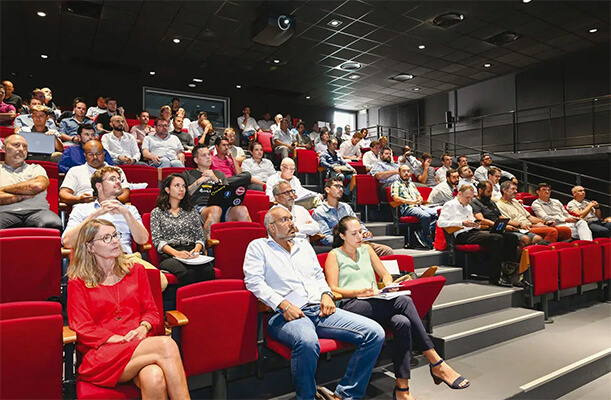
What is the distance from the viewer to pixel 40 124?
4062mm

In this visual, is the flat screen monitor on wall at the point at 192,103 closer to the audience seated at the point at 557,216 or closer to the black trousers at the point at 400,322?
the audience seated at the point at 557,216

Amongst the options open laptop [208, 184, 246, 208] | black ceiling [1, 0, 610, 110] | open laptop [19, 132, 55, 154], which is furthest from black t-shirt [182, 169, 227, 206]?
black ceiling [1, 0, 610, 110]

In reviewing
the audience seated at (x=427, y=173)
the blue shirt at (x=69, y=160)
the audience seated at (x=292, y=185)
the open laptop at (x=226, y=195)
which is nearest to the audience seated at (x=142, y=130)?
the blue shirt at (x=69, y=160)

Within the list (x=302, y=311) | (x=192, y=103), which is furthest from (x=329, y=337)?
(x=192, y=103)

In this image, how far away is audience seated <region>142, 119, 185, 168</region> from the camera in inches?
175

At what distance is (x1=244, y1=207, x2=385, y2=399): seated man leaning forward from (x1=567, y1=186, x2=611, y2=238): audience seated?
4.64 meters

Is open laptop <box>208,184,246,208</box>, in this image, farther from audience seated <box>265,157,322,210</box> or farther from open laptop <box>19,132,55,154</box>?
open laptop <box>19,132,55,154</box>

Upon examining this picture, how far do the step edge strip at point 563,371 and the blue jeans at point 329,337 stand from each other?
96cm

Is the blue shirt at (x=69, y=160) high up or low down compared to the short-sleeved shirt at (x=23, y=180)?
up

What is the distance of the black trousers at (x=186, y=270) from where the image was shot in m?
2.33

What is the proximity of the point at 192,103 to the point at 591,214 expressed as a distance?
27.9ft

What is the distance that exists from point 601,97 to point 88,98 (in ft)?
32.7

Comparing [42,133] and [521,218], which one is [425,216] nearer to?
[521,218]

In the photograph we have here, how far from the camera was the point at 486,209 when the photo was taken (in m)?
4.23
